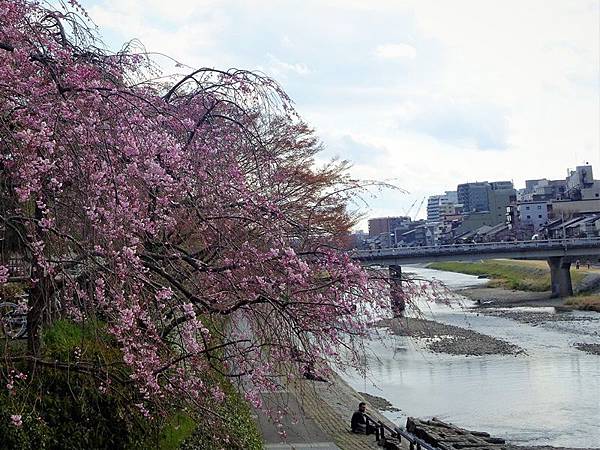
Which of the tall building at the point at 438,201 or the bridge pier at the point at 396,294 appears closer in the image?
the bridge pier at the point at 396,294

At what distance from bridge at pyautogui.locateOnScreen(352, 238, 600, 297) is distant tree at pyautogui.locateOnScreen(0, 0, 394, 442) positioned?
37.9 m

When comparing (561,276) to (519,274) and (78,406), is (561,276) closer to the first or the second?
(519,274)

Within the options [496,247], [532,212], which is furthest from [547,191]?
[496,247]

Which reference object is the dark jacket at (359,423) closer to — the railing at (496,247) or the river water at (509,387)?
the river water at (509,387)

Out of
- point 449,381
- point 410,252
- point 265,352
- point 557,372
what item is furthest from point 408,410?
point 410,252

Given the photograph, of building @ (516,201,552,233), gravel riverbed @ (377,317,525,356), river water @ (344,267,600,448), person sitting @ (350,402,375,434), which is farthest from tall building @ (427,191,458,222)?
person sitting @ (350,402,375,434)

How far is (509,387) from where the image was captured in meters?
21.0

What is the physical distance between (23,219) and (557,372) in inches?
840

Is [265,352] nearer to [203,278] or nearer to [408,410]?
[203,278]

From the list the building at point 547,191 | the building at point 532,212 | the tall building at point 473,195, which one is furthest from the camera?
the tall building at point 473,195

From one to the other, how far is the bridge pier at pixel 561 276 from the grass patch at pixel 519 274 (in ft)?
10.3

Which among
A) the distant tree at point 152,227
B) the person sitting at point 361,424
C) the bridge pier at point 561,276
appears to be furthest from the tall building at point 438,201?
the distant tree at point 152,227

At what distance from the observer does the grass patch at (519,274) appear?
55344 mm

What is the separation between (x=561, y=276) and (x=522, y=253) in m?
3.80
